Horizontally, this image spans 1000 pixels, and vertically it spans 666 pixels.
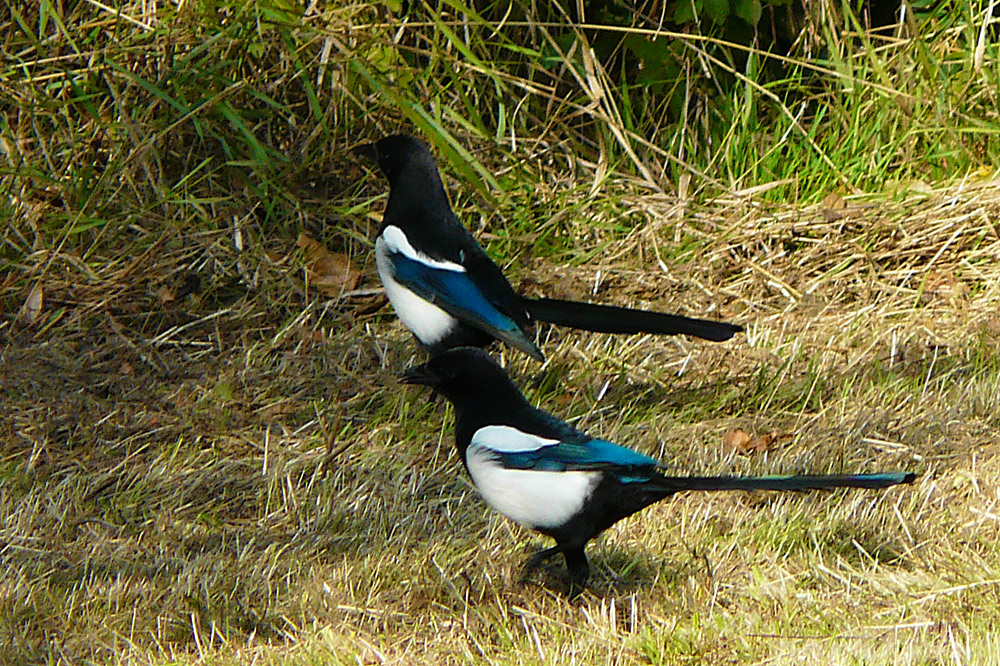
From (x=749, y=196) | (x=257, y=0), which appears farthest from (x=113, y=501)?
(x=749, y=196)

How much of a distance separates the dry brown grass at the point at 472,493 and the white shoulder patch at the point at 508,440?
28cm

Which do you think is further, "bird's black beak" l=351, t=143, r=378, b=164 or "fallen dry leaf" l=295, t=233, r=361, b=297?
"fallen dry leaf" l=295, t=233, r=361, b=297

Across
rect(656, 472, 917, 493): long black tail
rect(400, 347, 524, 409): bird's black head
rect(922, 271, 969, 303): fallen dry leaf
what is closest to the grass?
rect(922, 271, 969, 303): fallen dry leaf

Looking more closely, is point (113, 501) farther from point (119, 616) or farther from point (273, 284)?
point (273, 284)

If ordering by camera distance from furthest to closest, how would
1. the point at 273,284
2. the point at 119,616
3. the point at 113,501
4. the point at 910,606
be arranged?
the point at 273,284 < the point at 113,501 < the point at 119,616 < the point at 910,606

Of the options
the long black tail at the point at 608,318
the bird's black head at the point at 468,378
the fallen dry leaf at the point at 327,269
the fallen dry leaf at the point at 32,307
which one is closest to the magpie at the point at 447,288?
the long black tail at the point at 608,318

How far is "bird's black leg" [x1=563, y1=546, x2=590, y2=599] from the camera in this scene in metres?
2.52

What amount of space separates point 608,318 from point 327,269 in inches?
42.2

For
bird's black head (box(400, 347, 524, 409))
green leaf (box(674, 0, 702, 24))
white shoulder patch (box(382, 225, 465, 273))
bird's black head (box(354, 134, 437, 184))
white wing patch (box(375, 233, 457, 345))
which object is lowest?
white wing patch (box(375, 233, 457, 345))

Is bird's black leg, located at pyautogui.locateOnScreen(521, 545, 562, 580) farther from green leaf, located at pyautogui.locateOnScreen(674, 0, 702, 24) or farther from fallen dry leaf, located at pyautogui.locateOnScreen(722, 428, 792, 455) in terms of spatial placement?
green leaf, located at pyautogui.locateOnScreen(674, 0, 702, 24)

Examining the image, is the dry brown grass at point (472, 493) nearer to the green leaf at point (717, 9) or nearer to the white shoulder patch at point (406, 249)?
the white shoulder patch at point (406, 249)

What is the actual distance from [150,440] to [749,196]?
206 centimetres

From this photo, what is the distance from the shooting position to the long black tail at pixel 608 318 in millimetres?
3270

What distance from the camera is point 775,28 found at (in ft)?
15.3
